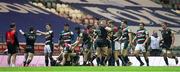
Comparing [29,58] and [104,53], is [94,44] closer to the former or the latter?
[104,53]

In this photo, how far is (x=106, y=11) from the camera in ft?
105

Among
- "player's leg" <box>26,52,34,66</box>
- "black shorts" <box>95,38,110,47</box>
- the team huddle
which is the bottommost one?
"player's leg" <box>26,52,34,66</box>

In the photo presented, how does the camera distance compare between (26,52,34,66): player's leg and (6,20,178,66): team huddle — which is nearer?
(6,20,178,66): team huddle

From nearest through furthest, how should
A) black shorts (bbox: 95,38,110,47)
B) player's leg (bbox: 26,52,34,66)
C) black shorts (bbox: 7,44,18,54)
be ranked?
black shorts (bbox: 95,38,110,47)
black shorts (bbox: 7,44,18,54)
player's leg (bbox: 26,52,34,66)

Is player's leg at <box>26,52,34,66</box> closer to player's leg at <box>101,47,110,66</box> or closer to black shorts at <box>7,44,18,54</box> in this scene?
black shorts at <box>7,44,18,54</box>

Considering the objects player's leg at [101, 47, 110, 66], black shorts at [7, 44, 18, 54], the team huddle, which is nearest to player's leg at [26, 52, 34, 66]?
the team huddle

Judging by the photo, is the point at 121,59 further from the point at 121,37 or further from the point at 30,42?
the point at 30,42

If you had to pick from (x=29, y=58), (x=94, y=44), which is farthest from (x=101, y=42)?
(x=29, y=58)

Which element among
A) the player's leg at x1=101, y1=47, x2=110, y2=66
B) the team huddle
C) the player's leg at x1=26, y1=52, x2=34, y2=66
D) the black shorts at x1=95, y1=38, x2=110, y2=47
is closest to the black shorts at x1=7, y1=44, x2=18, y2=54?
the team huddle

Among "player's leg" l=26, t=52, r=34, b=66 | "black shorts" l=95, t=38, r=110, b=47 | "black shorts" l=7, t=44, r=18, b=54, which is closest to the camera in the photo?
"black shorts" l=95, t=38, r=110, b=47

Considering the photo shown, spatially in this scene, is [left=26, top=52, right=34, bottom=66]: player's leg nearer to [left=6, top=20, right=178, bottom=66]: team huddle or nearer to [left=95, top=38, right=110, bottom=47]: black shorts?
[left=6, top=20, right=178, bottom=66]: team huddle

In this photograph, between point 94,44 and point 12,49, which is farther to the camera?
point 94,44

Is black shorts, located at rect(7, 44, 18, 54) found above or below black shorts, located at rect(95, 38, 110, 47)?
below

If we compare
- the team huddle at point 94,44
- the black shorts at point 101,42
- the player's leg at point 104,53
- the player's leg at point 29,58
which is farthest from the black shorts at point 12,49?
the player's leg at point 104,53
